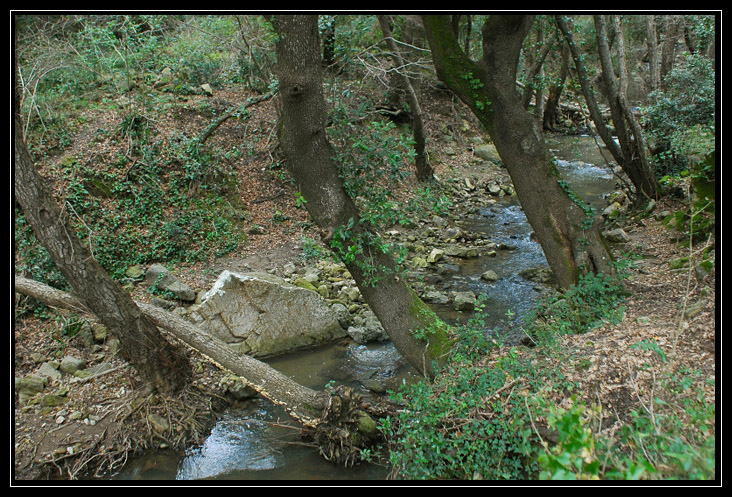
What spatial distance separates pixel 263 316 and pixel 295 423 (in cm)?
207

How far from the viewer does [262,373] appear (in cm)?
538

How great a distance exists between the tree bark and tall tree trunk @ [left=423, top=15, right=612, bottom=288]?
3.44 metres

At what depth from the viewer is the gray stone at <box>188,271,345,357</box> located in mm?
6957

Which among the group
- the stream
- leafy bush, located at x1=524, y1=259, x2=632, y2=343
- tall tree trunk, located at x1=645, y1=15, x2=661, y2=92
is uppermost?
tall tree trunk, located at x1=645, y1=15, x2=661, y2=92

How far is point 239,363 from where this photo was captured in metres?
5.45

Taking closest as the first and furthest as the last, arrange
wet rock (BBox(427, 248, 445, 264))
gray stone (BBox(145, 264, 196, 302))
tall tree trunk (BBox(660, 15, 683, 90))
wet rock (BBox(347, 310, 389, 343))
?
wet rock (BBox(347, 310, 389, 343)), gray stone (BBox(145, 264, 196, 302)), wet rock (BBox(427, 248, 445, 264)), tall tree trunk (BBox(660, 15, 683, 90))

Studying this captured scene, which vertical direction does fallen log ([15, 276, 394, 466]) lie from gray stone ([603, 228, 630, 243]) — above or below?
below

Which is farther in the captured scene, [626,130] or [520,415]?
[626,130]

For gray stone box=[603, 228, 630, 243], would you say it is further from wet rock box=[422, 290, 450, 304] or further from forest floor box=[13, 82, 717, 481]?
wet rock box=[422, 290, 450, 304]

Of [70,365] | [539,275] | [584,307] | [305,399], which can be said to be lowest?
[70,365]

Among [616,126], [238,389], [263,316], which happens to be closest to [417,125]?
[616,126]

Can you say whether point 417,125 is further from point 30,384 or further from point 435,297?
point 30,384

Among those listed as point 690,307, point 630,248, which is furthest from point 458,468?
point 630,248

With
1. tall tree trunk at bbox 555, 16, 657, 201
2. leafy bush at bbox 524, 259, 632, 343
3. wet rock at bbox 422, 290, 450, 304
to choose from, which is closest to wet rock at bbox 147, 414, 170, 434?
leafy bush at bbox 524, 259, 632, 343
